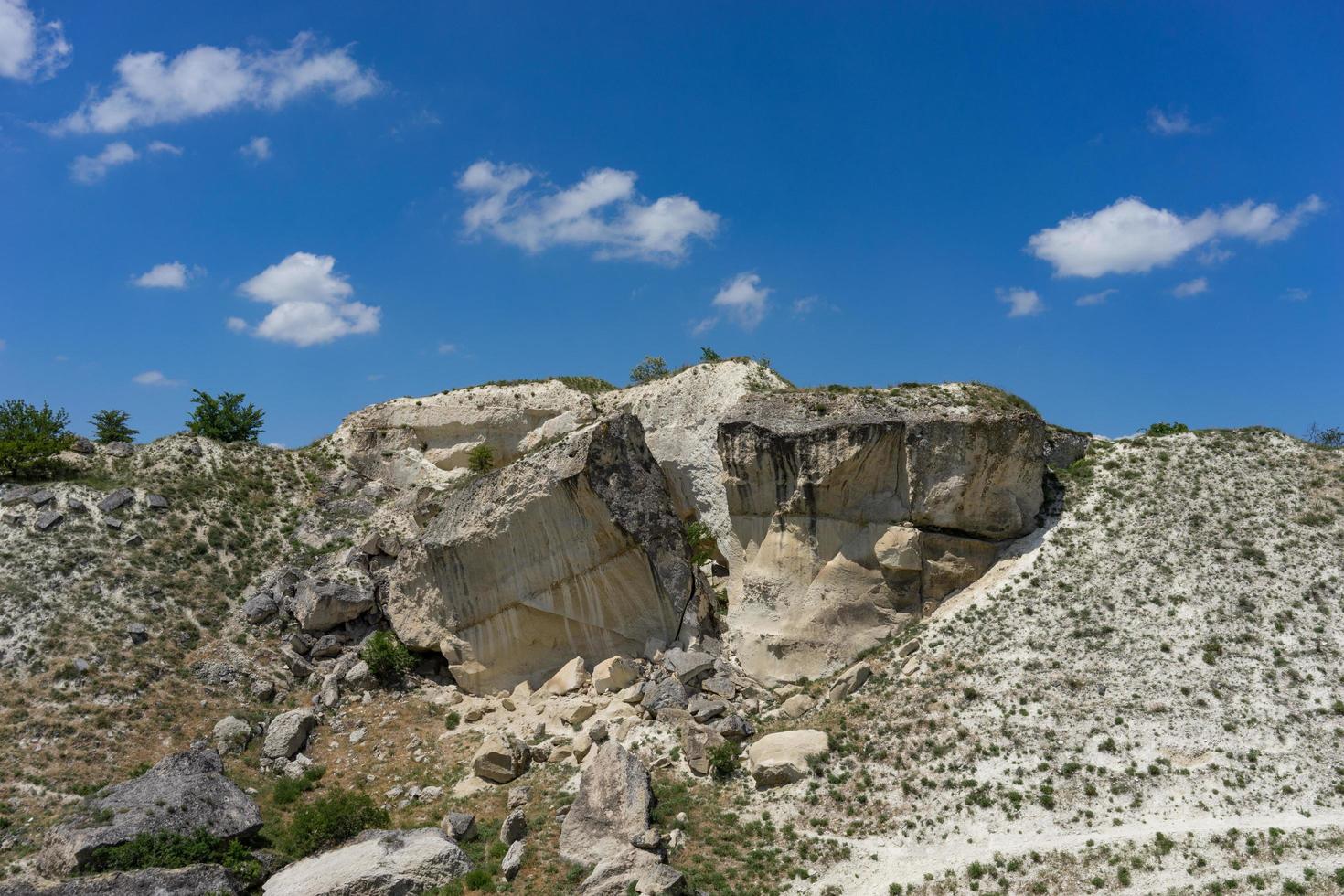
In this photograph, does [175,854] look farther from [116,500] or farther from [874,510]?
[874,510]

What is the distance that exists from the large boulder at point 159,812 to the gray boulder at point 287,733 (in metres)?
2.75

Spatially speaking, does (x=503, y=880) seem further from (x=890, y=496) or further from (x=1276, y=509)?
(x=1276, y=509)

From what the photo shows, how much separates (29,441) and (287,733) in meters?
20.1

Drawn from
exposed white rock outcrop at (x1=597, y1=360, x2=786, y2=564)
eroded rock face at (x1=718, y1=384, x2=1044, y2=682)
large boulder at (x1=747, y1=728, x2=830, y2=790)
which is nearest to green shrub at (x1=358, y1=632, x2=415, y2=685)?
exposed white rock outcrop at (x1=597, y1=360, x2=786, y2=564)

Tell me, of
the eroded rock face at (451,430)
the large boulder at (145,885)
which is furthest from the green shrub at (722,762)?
the eroded rock face at (451,430)

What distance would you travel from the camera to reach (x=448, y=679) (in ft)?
113

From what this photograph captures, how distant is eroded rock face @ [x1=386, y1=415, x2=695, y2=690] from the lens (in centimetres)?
3222

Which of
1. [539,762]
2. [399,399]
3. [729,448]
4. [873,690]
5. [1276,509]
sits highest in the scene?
[399,399]

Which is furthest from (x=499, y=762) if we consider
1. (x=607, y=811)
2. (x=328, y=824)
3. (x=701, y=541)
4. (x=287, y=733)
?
(x=701, y=541)

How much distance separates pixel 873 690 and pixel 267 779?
19.4 meters

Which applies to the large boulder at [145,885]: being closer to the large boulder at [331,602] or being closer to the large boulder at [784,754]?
the large boulder at [331,602]

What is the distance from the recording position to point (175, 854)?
75.6 ft

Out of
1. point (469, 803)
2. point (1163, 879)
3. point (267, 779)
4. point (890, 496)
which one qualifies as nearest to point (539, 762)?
point (469, 803)

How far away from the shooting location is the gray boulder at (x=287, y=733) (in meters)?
29.5
